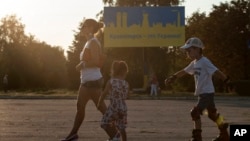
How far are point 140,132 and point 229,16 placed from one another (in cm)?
4009

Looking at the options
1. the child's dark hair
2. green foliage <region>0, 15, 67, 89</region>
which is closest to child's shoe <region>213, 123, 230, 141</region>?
the child's dark hair

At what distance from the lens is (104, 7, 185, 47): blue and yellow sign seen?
42.8 meters

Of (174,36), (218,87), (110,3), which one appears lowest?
(218,87)

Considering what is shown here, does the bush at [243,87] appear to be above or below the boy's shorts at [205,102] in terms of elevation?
below

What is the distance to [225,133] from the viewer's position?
32.4ft

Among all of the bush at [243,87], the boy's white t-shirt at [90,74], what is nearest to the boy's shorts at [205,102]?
the boy's white t-shirt at [90,74]

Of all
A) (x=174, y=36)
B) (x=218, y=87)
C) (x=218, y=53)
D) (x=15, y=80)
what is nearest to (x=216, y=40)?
(x=218, y=53)

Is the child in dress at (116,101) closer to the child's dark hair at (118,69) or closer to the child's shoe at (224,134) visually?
the child's dark hair at (118,69)

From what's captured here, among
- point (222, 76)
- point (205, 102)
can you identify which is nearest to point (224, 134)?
point (205, 102)

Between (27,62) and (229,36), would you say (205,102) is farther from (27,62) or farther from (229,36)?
(27,62)

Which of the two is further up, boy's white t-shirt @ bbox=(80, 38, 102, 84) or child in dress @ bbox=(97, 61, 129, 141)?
boy's white t-shirt @ bbox=(80, 38, 102, 84)

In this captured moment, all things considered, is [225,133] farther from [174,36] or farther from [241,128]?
[174,36]

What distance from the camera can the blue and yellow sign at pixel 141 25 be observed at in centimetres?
4281

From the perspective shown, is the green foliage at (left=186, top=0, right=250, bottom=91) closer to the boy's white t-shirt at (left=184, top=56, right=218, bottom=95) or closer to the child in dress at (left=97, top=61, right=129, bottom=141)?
the boy's white t-shirt at (left=184, top=56, right=218, bottom=95)
